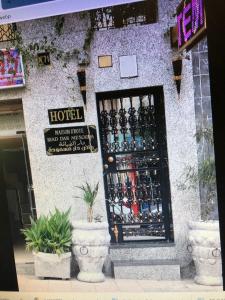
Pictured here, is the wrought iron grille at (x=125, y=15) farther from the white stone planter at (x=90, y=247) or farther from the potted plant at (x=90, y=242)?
the white stone planter at (x=90, y=247)

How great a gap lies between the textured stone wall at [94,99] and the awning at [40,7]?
40 millimetres

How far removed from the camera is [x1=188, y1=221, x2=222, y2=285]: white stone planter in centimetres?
171

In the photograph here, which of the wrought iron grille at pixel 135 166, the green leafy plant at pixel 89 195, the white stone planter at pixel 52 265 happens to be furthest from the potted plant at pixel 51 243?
the wrought iron grille at pixel 135 166

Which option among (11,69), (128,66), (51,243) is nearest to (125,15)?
(128,66)

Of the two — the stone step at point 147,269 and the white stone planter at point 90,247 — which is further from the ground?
the white stone planter at point 90,247

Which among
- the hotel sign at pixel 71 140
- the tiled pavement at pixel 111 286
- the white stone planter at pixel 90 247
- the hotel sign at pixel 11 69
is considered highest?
the hotel sign at pixel 11 69

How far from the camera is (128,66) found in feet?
5.61

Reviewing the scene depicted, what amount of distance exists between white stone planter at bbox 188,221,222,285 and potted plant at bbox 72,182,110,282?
43 centimetres

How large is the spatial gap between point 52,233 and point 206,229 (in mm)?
763

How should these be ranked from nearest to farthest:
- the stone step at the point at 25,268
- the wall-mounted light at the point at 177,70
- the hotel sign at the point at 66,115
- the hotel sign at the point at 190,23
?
1. the hotel sign at the point at 190,23
2. the wall-mounted light at the point at 177,70
3. the hotel sign at the point at 66,115
4. the stone step at the point at 25,268

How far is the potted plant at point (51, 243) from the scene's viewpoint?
1.83m

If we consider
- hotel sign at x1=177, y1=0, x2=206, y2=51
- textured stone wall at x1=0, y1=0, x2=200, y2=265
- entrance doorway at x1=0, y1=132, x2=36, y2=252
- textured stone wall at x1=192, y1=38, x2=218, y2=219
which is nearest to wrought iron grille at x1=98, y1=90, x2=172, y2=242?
textured stone wall at x1=0, y1=0, x2=200, y2=265

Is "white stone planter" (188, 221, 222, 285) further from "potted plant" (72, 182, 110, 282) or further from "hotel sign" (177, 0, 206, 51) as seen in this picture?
"hotel sign" (177, 0, 206, 51)

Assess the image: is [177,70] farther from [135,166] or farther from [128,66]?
[135,166]
